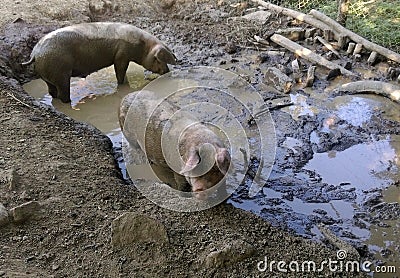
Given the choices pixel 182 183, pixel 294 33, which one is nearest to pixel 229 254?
pixel 182 183

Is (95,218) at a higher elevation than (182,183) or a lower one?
higher

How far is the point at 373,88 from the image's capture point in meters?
7.19

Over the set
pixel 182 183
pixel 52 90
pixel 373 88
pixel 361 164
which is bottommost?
pixel 52 90

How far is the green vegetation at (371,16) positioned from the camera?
862cm

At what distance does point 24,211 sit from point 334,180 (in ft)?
10.1

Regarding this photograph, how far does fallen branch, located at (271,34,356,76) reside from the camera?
790 cm

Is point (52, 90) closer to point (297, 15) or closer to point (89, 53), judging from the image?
point (89, 53)

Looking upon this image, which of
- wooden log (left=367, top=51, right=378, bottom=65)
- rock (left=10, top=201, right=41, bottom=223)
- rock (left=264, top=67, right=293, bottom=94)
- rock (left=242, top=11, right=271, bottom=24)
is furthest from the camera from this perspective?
rock (left=242, top=11, right=271, bottom=24)

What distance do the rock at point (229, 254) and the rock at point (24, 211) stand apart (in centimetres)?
142

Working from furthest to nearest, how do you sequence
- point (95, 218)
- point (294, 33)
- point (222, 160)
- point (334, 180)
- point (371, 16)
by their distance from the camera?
point (371, 16) → point (294, 33) → point (334, 180) → point (222, 160) → point (95, 218)

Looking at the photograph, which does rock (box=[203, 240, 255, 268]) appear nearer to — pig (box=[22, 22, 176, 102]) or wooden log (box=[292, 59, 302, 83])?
pig (box=[22, 22, 176, 102])

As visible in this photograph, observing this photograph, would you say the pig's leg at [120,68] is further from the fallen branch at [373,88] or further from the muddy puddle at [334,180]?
the fallen branch at [373,88]

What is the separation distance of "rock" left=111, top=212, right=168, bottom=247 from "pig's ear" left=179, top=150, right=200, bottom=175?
71 cm

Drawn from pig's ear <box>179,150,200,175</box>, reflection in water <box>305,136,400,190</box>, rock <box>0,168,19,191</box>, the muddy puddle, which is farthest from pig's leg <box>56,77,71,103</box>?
reflection in water <box>305,136,400,190</box>
